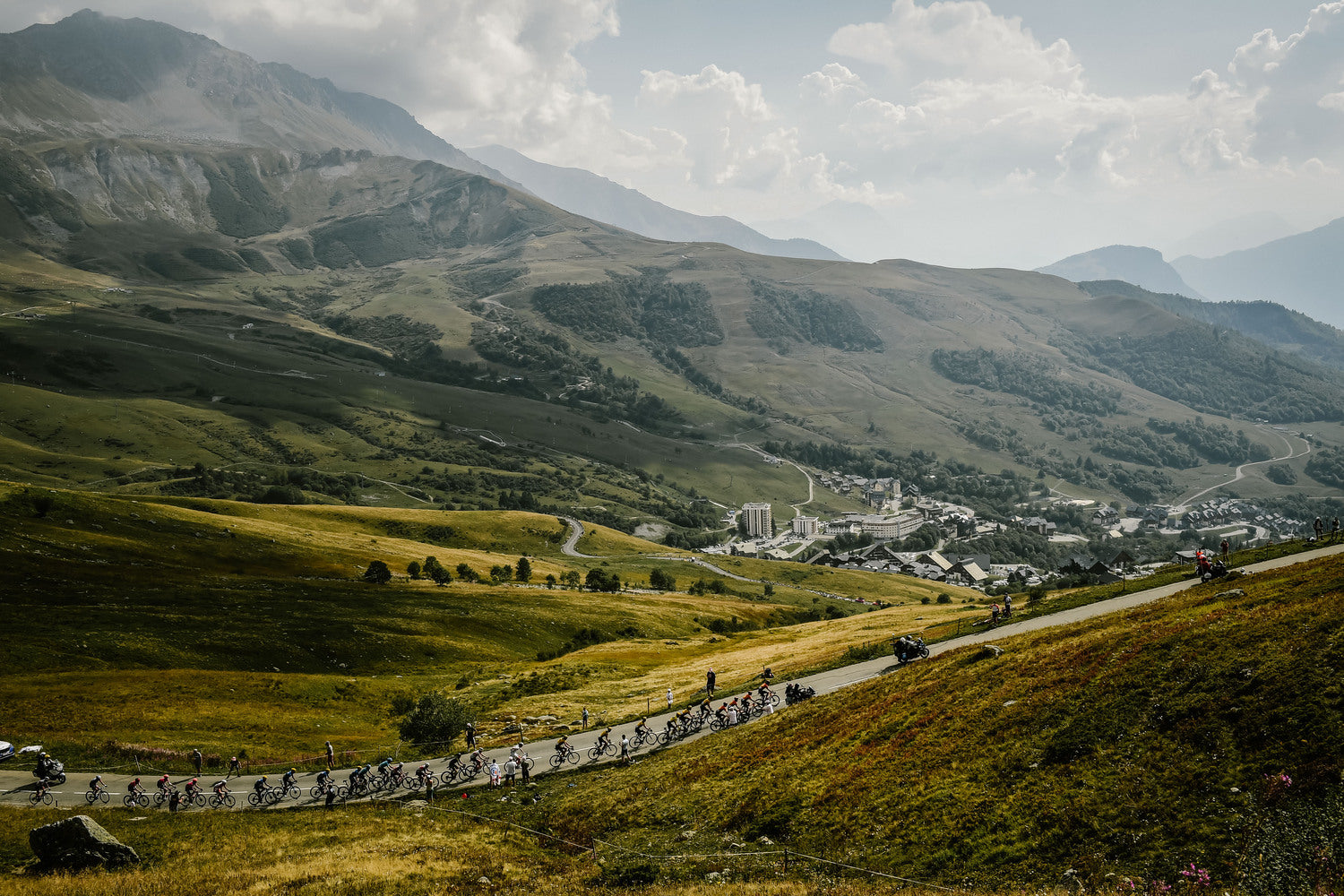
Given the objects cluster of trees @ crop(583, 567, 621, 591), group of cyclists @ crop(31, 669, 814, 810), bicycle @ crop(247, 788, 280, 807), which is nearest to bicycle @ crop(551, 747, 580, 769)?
group of cyclists @ crop(31, 669, 814, 810)

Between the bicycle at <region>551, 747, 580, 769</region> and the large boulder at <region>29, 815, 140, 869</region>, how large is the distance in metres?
22.8

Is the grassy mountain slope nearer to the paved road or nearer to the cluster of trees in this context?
the paved road

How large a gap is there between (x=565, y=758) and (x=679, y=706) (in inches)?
503

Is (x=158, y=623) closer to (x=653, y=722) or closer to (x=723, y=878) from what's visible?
(x=653, y=722)

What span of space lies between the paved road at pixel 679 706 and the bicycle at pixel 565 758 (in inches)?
17.7

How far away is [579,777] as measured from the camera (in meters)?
47.7

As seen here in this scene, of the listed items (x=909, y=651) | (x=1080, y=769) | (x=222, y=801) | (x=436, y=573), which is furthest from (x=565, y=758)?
(x=436, y=573)

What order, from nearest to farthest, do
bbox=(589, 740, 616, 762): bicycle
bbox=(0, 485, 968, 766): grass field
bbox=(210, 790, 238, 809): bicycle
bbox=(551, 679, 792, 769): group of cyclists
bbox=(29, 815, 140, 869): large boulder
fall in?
bbox=(29, 815, 140, 869): large boulder → bbox=(210, 790, 238, 809): bicycle → bbox=(551, 679, 792, 769): group of cyclists → bbox=(589, 740, 616, 762): bicycle → bbox=(0, 485, 968, 766): grass field

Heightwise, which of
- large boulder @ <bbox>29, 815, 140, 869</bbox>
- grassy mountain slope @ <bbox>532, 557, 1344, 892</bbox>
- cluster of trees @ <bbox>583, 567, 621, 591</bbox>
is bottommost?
cluster of trees @ <bbox>583, 567, 621, 591</bbox>

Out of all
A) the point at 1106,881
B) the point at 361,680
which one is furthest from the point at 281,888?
the point at 361,680

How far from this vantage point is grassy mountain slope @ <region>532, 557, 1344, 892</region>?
850 inches

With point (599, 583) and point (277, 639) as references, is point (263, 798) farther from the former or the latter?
point (599, 583)

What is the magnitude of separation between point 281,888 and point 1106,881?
29.2m

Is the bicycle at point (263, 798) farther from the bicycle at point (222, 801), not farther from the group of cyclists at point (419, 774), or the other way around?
the bicycle at point (222, 801)
